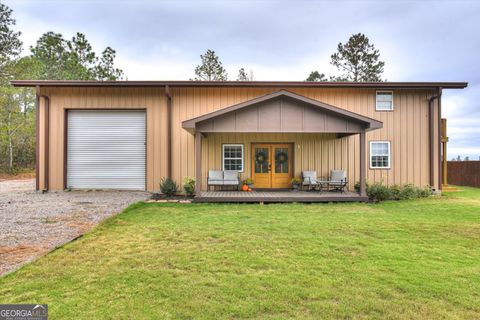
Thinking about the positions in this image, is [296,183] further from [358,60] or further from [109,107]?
[358,60]

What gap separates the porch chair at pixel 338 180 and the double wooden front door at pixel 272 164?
5.31 feet

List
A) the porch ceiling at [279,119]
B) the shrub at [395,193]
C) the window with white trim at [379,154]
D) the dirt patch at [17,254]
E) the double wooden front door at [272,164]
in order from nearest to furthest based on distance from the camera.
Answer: the dirt patch at [17,254] < the porch ceiling at [279,119] < the shrub at [395,193] < the window with white trim at [379,154] < the double wooden front door at [272,164]

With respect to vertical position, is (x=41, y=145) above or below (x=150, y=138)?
below

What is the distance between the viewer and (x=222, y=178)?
10578 millimetres

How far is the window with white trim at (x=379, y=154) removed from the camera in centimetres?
1098

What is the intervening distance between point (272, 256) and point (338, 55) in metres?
25.0

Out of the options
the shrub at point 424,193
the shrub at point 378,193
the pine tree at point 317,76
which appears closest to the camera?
the shrub at point 378,193

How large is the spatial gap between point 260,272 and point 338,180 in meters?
7.93

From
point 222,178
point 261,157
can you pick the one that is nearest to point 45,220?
point 222,178

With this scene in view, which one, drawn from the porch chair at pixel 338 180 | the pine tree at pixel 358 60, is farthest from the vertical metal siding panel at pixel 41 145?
the pine tree at pixel 358 60

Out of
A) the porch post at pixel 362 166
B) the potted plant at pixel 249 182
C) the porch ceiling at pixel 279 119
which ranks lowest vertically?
the potted plant at pixel 249 182

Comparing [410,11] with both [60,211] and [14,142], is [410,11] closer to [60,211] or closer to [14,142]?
[60,211]

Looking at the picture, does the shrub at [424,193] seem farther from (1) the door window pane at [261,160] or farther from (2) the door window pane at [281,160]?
(1) the door window pane at [261,160]

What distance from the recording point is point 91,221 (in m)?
6.03
